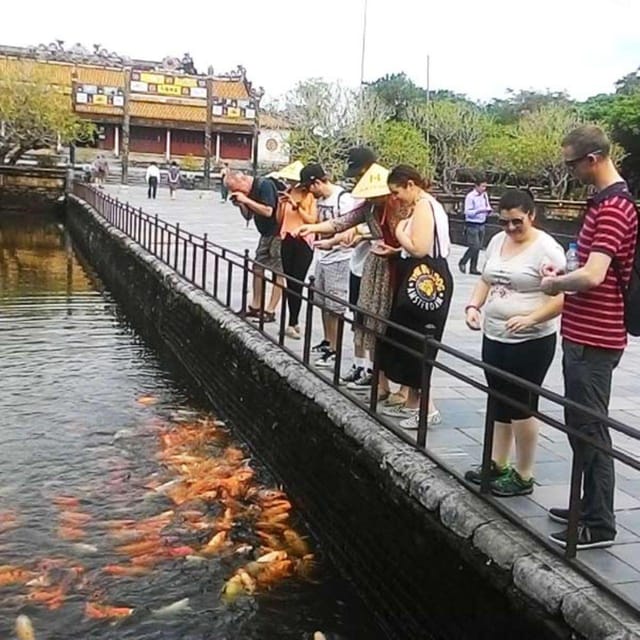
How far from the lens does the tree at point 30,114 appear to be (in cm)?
3456

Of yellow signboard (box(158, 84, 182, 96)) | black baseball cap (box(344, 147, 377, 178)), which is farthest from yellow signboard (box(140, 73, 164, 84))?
black baseball cap (box(344, 147, 377, 178))

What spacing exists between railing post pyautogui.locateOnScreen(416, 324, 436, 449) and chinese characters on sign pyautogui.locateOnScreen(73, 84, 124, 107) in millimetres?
46886

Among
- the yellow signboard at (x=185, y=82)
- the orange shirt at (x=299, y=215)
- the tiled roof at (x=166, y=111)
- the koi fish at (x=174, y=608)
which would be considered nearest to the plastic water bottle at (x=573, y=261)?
the koi fish at (x=174, y=608)

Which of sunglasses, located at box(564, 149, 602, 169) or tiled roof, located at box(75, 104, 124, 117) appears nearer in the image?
sunglasses, located at box(564, 149, 602, 169)

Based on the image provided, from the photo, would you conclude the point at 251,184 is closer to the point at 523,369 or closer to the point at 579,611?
the point at 523,369

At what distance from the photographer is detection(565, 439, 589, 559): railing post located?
3.33 m

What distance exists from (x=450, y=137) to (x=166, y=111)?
16962 millimetres

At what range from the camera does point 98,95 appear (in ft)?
160

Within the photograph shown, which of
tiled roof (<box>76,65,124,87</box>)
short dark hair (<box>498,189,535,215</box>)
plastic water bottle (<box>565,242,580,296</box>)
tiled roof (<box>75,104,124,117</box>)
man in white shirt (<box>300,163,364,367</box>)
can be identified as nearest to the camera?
plastic water bottle (<box>565,242,580,296</box>)

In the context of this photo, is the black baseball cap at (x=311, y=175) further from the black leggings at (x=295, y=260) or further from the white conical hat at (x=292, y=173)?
the black leggings at (x=295, y=260)

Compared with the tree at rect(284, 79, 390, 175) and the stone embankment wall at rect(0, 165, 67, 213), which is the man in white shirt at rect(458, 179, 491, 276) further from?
the tree at rect(284, 79, 390, 175)

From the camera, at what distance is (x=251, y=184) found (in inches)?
338

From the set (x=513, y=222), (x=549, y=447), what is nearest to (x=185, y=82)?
(x=549, y=447)

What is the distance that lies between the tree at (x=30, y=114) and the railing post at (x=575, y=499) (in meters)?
34.1
